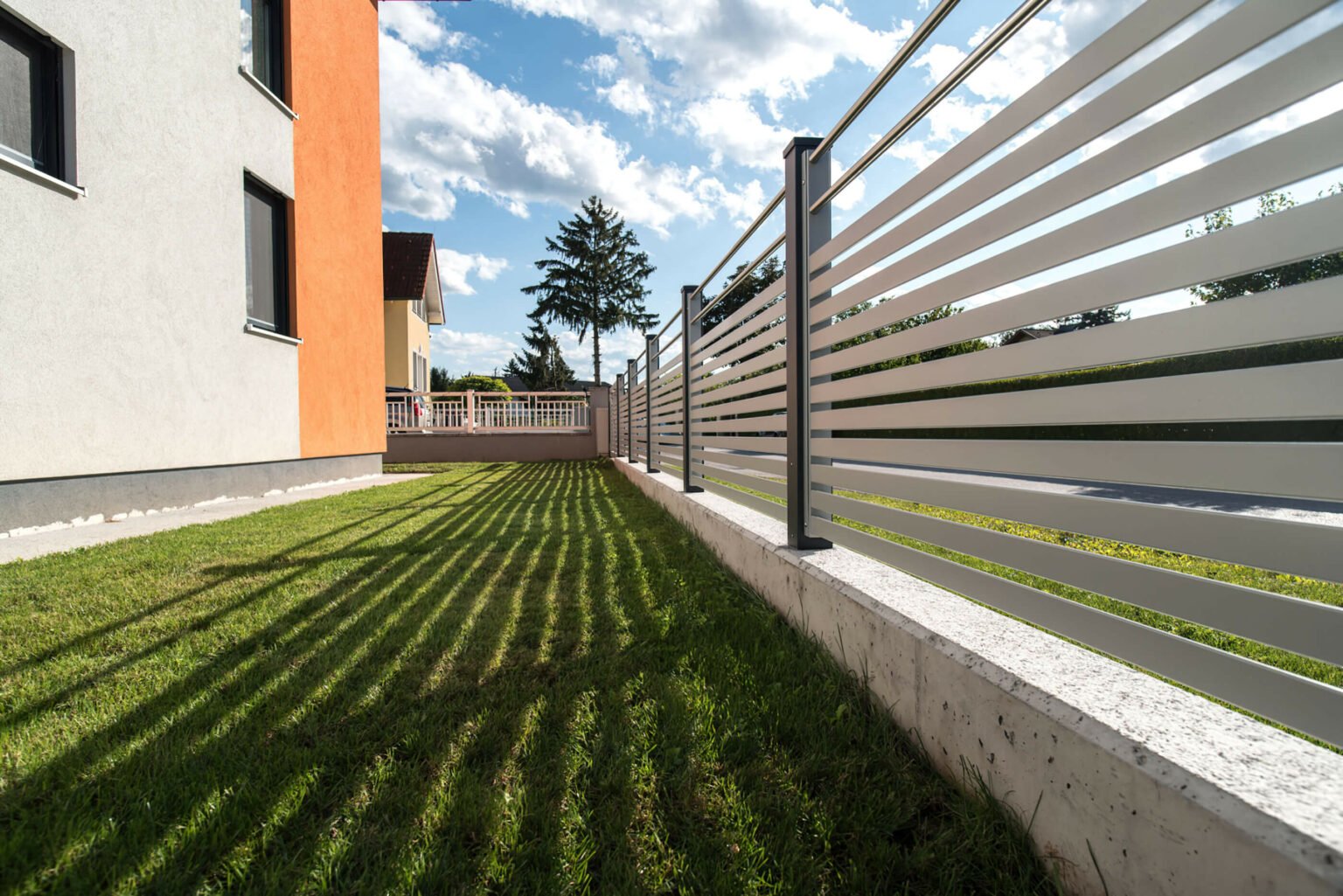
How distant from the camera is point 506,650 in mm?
2152

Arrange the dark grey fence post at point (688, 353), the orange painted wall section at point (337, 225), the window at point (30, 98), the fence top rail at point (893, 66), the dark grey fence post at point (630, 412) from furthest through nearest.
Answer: the dark grey fence post at point (630, 412) → the orange painted wall section at point (337, 225) → the dark grey fence post at point (688, 353) → the window at point (30, 98) → the fence top rail at point (893, 66)

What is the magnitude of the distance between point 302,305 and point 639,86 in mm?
15488

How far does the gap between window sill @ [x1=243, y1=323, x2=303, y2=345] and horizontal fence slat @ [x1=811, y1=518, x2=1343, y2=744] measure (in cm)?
662

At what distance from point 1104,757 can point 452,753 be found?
4.37ft

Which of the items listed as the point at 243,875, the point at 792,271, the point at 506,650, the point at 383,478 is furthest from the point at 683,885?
the point at 383,478

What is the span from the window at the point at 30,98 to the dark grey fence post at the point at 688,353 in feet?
14.4

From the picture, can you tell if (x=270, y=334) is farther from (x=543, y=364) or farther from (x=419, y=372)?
(x=543, y=364)

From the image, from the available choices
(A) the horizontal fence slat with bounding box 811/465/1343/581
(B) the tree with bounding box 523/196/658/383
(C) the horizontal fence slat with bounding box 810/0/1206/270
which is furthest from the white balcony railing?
(B) the tree with bounding box 523/196/658/383

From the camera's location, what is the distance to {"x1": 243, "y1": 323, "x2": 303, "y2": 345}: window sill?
5.90m

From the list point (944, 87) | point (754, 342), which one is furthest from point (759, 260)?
point (944, 87)

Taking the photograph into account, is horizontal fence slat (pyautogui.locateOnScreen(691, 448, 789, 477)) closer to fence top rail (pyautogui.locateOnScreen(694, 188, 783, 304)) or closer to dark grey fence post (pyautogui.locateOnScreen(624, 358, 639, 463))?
fence top rail (pyautogui.locateOnScreen(694, 188, 783, 304))

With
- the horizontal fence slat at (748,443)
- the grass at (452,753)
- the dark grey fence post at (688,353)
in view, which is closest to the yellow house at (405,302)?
the dark grey fence post at (688,353)

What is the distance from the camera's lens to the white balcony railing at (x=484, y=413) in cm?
1530

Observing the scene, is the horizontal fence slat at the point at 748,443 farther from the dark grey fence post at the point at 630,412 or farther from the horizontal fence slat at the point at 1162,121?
the dark grey fence post at the point at 630,412
